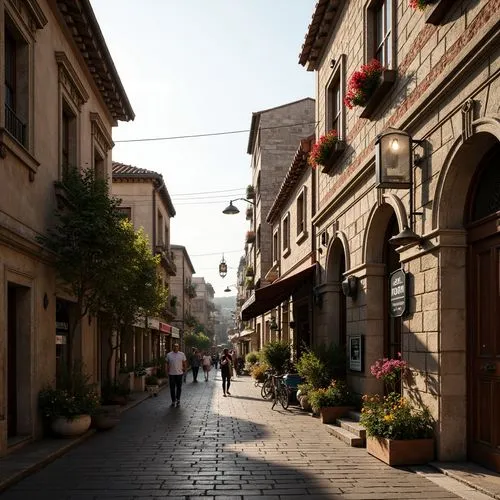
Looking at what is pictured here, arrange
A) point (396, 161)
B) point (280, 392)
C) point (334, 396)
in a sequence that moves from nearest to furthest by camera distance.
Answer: point (396, 161) → point (334, 396) → point (280, 392)

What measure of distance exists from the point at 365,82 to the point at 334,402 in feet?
19.5

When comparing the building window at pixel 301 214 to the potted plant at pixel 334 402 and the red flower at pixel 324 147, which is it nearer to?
the red flower at pixel 324 147

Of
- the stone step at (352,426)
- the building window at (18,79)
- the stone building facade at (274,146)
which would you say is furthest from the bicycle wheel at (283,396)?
the stone building facade at (274,146)

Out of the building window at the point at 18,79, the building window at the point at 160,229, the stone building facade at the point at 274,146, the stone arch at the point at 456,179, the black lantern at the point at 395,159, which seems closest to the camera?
the stone arch at the point at 456,179

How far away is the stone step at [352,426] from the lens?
9672 millimetres

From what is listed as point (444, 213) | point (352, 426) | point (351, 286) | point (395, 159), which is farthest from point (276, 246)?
point (444, 213)

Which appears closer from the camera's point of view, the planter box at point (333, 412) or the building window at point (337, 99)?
the planter box at point (333, 412)

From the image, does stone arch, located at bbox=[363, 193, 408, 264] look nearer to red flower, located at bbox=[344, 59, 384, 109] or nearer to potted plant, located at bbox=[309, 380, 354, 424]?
red flower, located at bbox=[344, 59, 384, 109]

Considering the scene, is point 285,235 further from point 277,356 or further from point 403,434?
point 403,434

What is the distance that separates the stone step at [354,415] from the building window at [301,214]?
7434 millimetres

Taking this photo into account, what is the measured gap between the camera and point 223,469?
7.94 m

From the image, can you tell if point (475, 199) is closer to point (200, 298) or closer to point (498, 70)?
point (498, 70)

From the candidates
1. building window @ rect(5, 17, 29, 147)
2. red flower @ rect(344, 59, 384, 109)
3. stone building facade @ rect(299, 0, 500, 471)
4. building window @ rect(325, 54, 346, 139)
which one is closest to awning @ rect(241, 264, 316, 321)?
building window @ rect(325, 54, 346, 139)

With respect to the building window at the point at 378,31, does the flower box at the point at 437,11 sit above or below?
below
